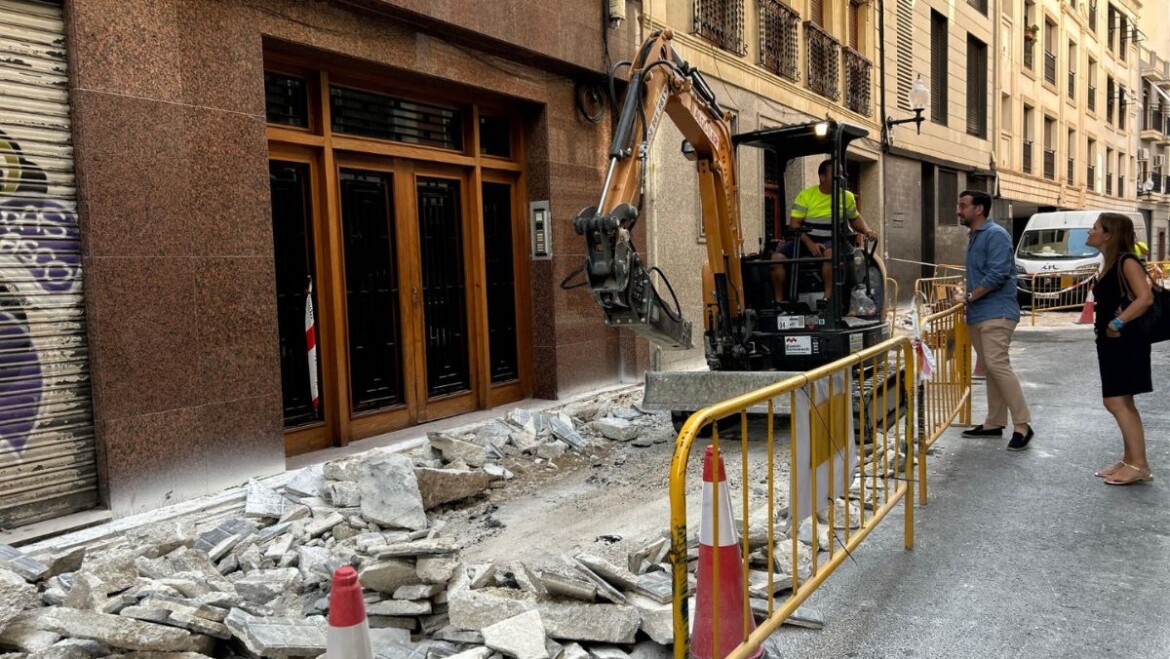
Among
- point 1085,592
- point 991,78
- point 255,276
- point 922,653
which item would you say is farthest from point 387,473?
point 991,78

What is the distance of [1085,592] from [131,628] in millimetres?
4206

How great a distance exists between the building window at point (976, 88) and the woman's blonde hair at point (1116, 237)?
61.8 ft

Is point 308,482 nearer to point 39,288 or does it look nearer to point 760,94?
point 39,288

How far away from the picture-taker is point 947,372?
690cm

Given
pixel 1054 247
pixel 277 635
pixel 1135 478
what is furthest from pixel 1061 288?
pixel 277 635

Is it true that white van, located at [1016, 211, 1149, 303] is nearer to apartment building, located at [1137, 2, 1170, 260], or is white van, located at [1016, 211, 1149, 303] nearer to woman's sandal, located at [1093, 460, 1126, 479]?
woman's sandal, located at [1093, 460, 1126, 479]

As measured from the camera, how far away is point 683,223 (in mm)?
11141

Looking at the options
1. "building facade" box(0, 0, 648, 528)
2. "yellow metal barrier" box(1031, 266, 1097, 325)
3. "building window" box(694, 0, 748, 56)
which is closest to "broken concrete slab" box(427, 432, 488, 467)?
"building facade" box(0, 0, 648, 528)

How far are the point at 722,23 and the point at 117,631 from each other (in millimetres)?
11162

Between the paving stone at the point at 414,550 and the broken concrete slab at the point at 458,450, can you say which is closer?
the paving stone at the point at 414,550

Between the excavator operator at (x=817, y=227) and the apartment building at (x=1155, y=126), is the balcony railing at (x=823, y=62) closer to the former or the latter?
the excavator operator at (x=817, y=227)

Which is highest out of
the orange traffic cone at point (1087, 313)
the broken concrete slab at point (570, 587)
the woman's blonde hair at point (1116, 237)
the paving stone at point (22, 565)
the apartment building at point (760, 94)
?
the apartment building at point (760, 94)

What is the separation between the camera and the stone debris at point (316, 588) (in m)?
3.41

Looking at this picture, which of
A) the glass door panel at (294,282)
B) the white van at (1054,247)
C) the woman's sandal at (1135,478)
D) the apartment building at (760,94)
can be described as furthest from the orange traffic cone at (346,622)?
the white van at (1054,247)
